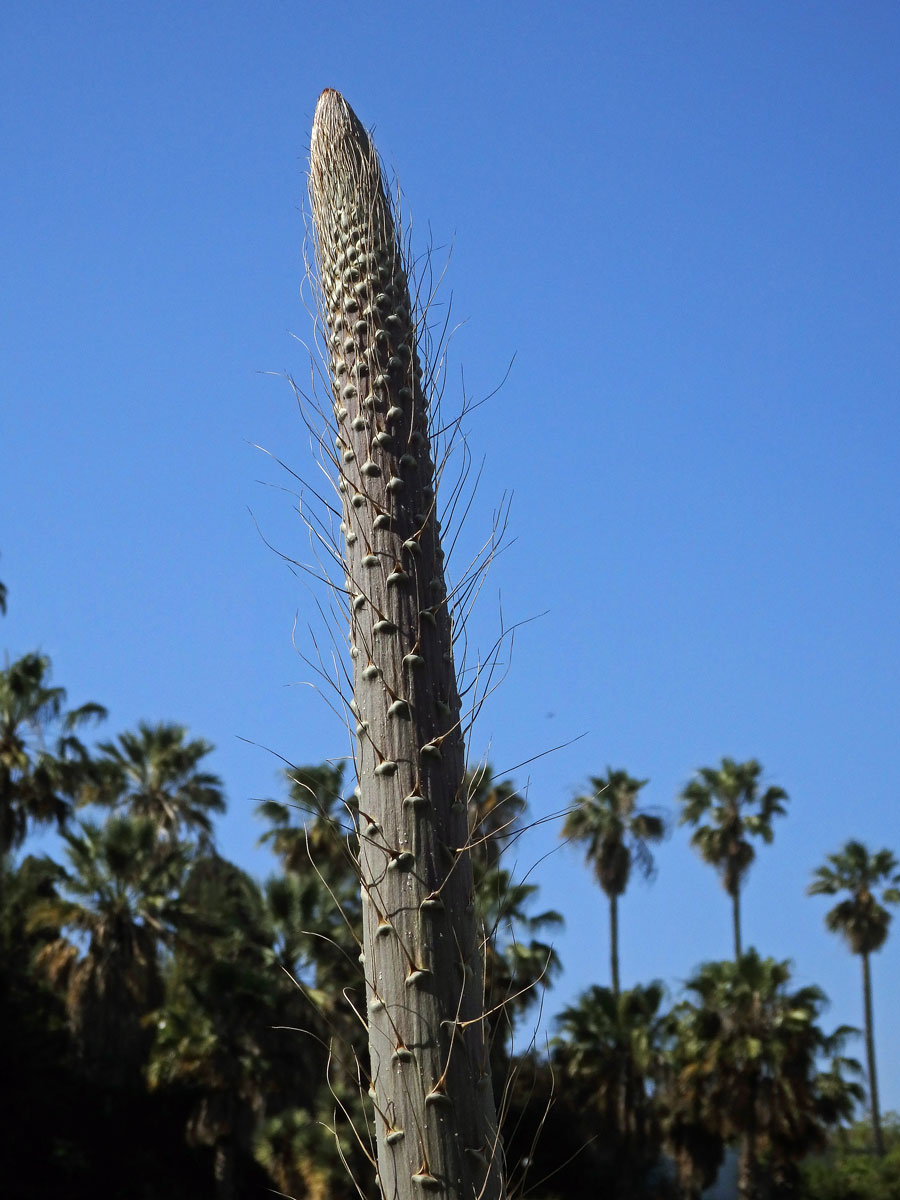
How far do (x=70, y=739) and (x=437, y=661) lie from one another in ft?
98.5

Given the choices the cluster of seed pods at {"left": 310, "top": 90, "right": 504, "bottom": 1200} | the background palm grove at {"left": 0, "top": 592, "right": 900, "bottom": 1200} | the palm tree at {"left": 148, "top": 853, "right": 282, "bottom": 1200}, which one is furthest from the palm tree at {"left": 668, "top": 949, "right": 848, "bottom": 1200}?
the cluster of seed pods at {"left": 310, "top": 90, "right": 504, "bottom": 1200}

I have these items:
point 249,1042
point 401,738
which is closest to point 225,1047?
point 249,1042

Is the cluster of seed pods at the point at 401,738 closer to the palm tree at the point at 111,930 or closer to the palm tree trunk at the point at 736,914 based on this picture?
the palm tree at the point at 111,930

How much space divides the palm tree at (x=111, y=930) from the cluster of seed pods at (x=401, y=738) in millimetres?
24867

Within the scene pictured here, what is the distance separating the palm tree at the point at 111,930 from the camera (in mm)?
26672

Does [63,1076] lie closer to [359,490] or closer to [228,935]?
[228,935]

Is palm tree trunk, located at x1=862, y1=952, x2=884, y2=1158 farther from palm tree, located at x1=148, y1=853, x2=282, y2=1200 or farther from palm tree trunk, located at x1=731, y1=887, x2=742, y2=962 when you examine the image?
palm tree, located at x1=148, y1=853, x2=282, y2=1200

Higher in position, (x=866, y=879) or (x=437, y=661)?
(x=866, y=879)

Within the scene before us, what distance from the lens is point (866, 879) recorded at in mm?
46062

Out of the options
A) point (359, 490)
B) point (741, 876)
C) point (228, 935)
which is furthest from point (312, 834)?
point (359, 490)

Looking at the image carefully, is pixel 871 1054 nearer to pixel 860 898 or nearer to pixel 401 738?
pixel 860 898

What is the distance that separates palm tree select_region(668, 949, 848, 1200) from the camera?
93.0ft

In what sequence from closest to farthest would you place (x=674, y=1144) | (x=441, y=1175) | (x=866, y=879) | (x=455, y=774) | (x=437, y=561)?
(x=441, y=1175) → (x=455, y=774) → (x=437, y=561) → (x=674, y=1144) → (x=866, y=879)

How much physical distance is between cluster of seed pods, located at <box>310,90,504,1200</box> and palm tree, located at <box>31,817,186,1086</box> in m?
24.9
